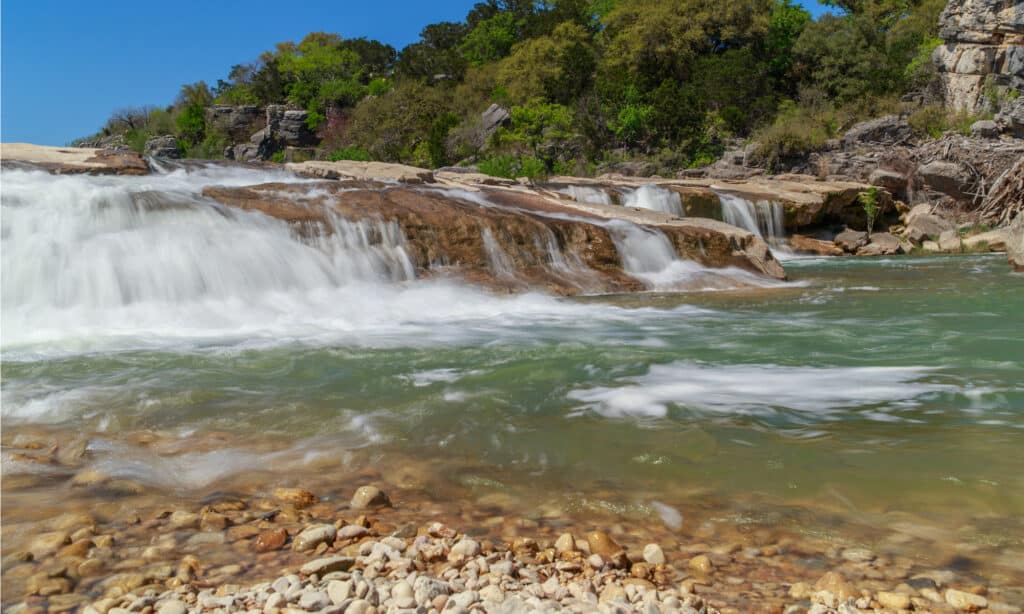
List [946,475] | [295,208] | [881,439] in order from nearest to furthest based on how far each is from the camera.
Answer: [946,475]
[881,439]
[295,208]

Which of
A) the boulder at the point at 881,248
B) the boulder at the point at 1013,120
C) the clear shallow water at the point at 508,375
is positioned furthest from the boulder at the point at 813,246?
the boulder at the point at 1013,120

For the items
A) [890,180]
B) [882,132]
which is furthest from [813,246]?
[882,132]

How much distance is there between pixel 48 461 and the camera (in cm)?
317

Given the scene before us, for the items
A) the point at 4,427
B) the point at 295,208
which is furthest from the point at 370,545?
the point at 295,208

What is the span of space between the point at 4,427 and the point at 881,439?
4.71 m

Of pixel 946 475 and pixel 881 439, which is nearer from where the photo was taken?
pixel 946 475

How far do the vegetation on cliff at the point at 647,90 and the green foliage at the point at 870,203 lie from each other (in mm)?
7027

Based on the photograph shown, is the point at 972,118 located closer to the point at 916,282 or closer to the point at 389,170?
the point at 916,282

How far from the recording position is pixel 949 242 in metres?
16.4

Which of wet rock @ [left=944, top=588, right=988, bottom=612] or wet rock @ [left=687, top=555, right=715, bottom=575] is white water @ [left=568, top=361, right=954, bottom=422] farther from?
wet rock @ [left=944, top=588, right=988, bottom=612]

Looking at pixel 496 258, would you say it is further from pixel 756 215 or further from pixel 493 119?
pixel 493 119

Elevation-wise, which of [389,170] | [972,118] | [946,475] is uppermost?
[972,118]

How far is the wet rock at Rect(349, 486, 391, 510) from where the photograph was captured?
2701mm

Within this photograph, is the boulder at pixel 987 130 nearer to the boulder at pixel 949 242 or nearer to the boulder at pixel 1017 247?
the boulder at pixel 949 242
